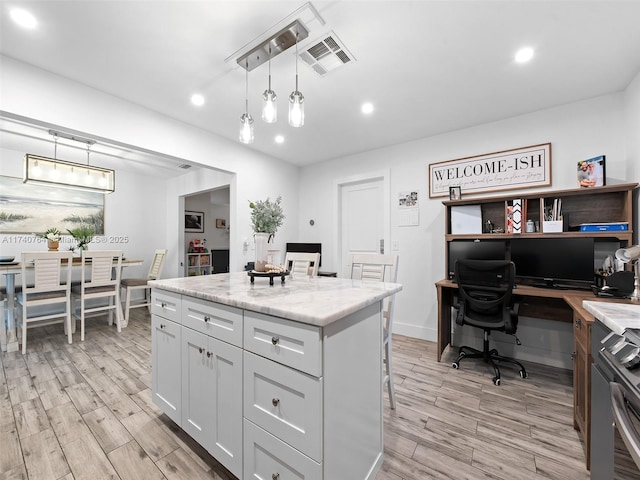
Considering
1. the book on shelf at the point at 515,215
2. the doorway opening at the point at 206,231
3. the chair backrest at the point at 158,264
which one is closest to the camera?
the book on shelf at the point at 515,215

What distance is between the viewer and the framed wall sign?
2.74m

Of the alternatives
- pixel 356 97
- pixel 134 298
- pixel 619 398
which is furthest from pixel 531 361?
pixel 134 298

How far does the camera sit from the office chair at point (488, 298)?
7.48 ft

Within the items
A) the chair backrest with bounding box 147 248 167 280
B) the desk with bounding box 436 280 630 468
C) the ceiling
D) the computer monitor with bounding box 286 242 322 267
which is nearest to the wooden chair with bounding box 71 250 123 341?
the chair backrest with bounding box 147 248 167 280

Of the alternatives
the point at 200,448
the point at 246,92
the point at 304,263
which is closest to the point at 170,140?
the point at 246,92

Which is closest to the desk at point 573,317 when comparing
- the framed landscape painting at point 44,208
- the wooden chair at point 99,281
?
the wooden chair at point 99,281

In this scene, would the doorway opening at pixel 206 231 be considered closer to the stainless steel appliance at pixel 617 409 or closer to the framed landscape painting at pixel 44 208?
the framed landscape painting at pixel 44 208

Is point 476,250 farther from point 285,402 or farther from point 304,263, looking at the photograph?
point 285,402

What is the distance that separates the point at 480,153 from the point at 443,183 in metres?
0.49

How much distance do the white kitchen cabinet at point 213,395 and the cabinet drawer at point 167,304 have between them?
139 mm

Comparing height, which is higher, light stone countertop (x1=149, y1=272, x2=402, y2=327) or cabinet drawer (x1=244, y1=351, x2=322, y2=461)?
light stone countertop (x1=149, y1=272, x2=402, y2=327)

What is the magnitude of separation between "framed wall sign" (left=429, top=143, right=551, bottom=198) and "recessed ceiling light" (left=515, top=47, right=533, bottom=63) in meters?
1.11

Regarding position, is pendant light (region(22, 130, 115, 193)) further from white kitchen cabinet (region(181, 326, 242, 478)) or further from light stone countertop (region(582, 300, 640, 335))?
light stone countertop (region(582, 300, 640, 335))

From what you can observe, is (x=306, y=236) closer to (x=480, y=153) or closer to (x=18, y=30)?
(x=480, y=153)
